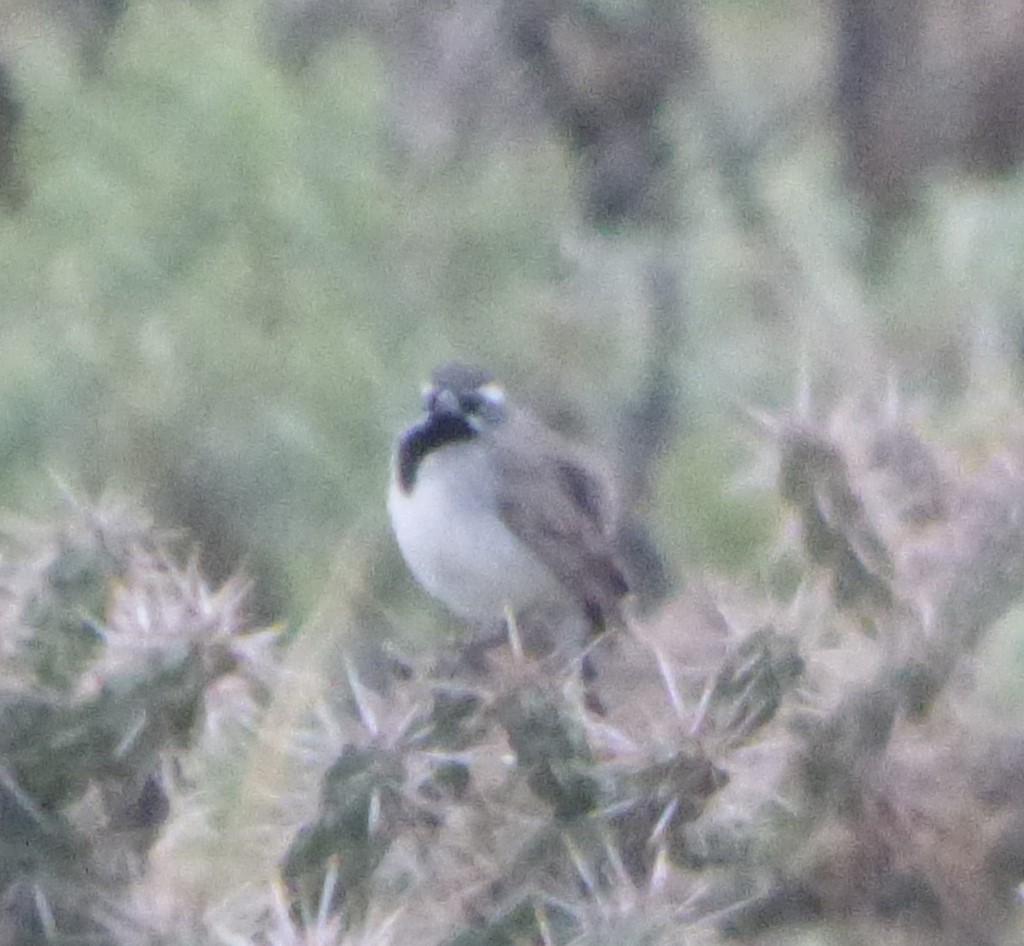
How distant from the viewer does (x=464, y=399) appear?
5.38m

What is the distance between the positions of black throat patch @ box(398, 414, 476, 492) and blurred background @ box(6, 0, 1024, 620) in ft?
2.31

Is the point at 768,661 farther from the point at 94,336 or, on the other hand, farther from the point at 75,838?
the point at 94,336

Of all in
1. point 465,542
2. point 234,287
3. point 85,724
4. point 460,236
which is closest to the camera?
point 85,724

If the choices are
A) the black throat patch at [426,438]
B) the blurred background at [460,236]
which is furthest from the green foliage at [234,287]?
the black throat patch at [426,438]

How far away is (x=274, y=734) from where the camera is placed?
12.3ft

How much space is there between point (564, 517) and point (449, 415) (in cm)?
35

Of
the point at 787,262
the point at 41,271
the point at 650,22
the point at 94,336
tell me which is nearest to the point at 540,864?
the point at 94,336

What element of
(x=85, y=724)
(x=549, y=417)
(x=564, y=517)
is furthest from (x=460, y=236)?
(x=85, y=724)

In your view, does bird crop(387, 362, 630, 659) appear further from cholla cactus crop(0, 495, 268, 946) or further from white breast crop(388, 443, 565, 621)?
cholla cactus crop(0, 495, 268, 946)

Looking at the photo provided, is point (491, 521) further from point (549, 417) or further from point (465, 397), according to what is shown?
point (549, 417)

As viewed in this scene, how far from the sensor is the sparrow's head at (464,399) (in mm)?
5312

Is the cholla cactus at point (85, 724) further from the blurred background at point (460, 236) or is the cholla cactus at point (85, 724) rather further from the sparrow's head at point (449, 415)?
the blurred background at point (460, 236)

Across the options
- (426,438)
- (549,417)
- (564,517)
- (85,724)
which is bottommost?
(549,417)

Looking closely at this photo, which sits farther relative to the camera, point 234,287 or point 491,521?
point 234,287
